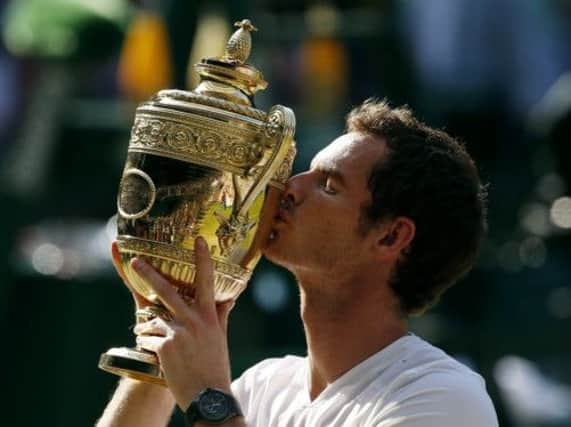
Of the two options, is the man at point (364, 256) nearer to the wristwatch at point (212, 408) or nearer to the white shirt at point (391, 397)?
the white shirt at point (391, 397)

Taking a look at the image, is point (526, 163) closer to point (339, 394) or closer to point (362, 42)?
point (362, 42)

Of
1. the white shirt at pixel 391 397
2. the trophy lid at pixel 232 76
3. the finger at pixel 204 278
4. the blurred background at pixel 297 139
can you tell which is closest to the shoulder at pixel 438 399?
the white shirt at pixel 391 397

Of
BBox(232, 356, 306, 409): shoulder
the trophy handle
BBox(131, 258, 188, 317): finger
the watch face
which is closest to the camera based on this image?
the watch face

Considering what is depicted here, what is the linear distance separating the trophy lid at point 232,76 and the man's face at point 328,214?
22 cm

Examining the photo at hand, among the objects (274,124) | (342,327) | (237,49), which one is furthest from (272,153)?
(342,327)

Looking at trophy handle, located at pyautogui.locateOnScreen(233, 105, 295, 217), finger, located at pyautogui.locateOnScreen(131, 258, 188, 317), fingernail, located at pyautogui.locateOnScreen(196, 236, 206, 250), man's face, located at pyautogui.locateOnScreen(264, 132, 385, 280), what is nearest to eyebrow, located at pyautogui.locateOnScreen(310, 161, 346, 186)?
man's face, located at pyautogui.locateOnScreen(264, 132, 385, 280)

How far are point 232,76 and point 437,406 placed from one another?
2.81 ft

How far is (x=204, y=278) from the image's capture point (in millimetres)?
3318

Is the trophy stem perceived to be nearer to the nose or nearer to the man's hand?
the man's hand

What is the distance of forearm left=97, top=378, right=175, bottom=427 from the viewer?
3.60 m

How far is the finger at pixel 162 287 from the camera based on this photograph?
329cm

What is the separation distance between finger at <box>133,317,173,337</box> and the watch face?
163 millimetres

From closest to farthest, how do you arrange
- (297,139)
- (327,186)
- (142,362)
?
(142,362) → (327,186) → (297,139)

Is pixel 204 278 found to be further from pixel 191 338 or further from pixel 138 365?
pixel 138 365
